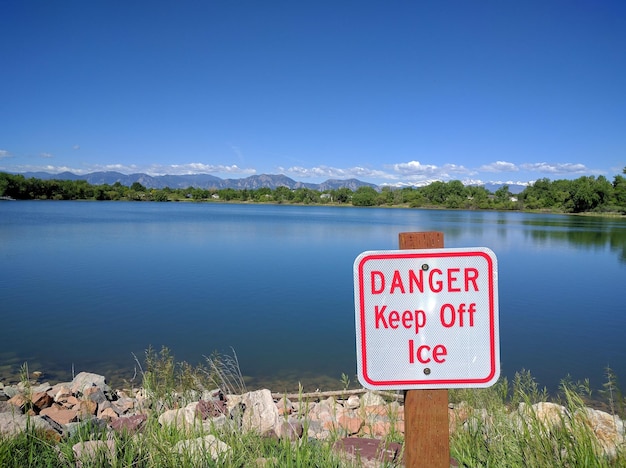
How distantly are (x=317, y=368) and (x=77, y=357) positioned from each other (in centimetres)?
538

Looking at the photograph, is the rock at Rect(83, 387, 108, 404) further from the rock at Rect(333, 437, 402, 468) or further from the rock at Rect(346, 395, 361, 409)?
the rock at Rect(333, 437, 402, 468)

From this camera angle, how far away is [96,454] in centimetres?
271

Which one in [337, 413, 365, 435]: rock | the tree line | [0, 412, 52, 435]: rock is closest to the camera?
[0, 412, 52, 435]: rock

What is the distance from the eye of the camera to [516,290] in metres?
18.0

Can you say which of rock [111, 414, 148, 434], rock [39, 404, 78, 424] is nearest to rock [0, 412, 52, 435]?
rock [111, 414, 148, 434]

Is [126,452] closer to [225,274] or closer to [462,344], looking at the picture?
[462,344]

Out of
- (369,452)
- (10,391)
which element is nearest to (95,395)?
(10,391)

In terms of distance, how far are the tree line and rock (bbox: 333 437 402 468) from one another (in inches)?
4294

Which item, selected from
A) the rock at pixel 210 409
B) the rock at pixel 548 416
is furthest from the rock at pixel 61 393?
the rock at pixel 548 416

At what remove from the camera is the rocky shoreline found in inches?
121

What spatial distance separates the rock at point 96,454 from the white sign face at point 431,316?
198 cm

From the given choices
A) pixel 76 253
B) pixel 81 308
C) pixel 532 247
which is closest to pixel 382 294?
pixel 81 308

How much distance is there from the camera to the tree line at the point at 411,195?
99.2 metres

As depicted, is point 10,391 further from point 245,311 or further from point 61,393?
point 245,311
